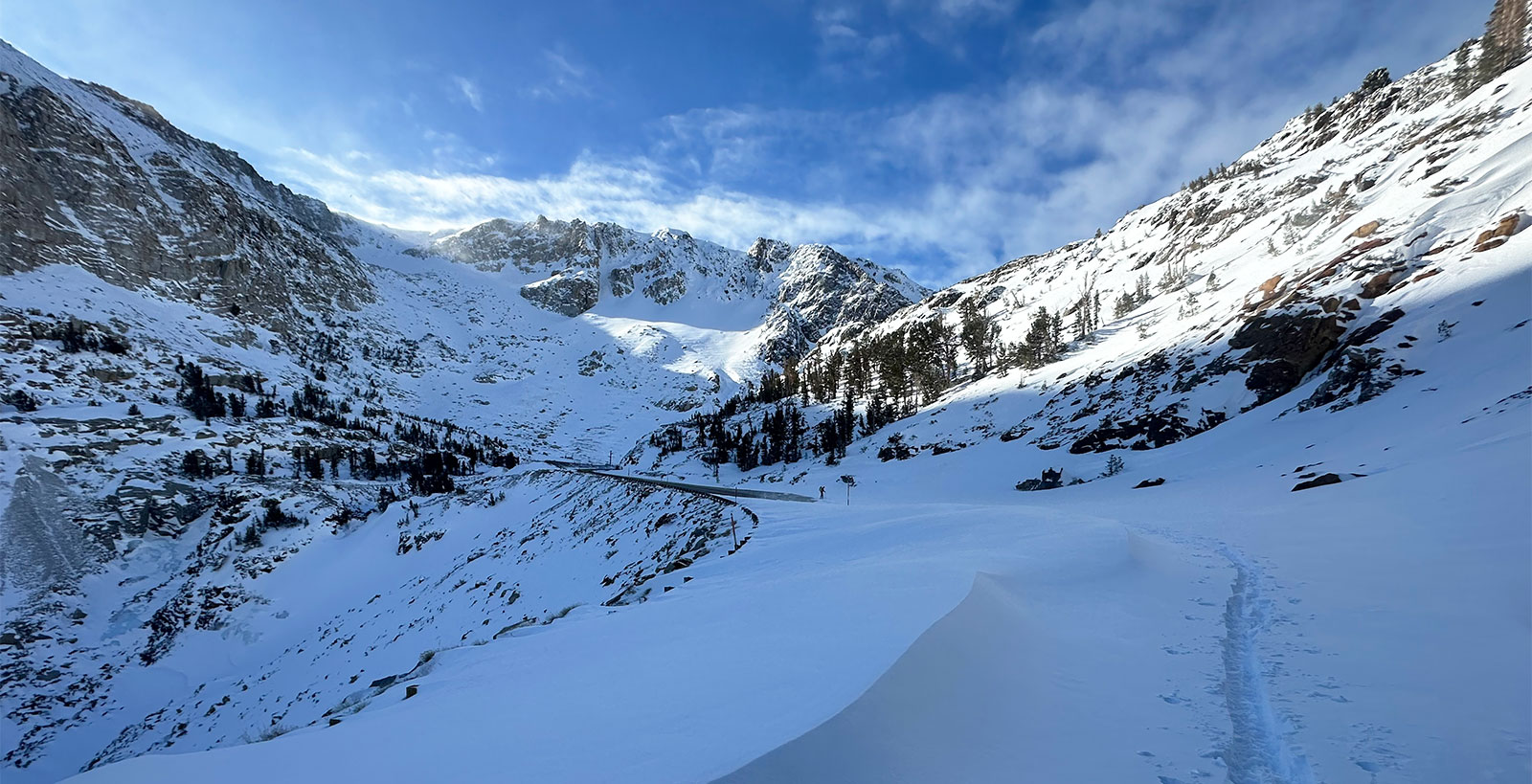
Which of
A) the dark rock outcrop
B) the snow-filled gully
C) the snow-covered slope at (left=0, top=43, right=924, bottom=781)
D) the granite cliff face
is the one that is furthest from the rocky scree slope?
the granite cliff face

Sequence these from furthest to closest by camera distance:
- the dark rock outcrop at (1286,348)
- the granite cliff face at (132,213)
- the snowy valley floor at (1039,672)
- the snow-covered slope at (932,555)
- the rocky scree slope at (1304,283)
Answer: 1. the granite cliff face at (132,213)
2. the dark rock outcrop at (1286,348)
3. the rocky scree slope at (1304,283)
4. the snow-covered slope at (932,555)
5. the snowy valley floor at (1039,672)

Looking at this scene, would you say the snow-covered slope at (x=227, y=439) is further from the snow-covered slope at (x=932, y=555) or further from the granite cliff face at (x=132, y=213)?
the granite cliff face at (x=132, y=213)

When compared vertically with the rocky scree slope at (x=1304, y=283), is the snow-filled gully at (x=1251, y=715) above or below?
below

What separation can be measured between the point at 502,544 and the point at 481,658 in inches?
925

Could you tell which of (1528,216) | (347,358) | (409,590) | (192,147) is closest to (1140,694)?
(409,590)

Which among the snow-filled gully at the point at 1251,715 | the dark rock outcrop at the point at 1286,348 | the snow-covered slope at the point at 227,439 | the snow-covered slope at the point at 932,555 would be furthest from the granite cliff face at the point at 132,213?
the dark rock outcrop at the point at 1286,348

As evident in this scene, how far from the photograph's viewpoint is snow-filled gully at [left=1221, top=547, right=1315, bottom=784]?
369 cm

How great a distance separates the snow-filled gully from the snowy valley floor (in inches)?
A: 0.9

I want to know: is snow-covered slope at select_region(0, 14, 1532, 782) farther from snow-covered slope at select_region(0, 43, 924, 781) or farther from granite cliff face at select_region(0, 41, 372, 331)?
granite cliff face at select_region(0, 41, 372, 331)

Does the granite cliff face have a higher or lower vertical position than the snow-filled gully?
higher

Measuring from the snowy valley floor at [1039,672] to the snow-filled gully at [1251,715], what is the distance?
0.02 m

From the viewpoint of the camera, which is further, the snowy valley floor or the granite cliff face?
the granite cliff face

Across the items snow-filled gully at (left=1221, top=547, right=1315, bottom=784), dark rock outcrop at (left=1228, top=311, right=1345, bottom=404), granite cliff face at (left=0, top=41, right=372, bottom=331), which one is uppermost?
granite cliff face at (left=0, top=41, right=372, bottom=331)

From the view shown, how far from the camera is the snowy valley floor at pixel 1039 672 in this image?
369 cm
